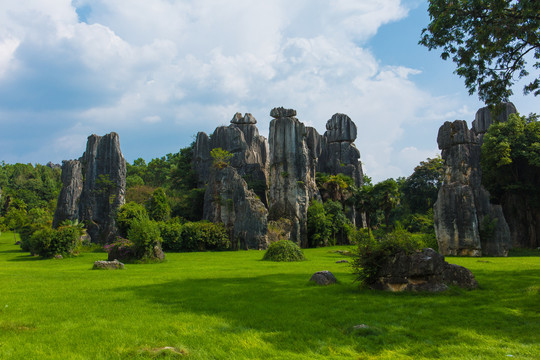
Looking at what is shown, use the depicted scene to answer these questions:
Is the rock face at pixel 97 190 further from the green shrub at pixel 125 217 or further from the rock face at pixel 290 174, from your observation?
the rock face at pixel 290 174

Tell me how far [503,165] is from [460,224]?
1338 centimetres

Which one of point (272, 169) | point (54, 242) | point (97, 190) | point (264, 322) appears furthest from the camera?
Answer: point (272, 169)

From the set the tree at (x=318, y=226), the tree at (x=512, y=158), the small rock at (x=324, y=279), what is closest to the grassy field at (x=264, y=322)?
the small rock at (x=324, y=279)

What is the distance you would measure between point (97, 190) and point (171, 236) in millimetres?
12594

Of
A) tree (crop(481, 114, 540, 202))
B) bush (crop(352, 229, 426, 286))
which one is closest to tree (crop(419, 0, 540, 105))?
bush (crop(352, 229, 426, 286))

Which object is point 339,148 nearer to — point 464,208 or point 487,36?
point 464,208

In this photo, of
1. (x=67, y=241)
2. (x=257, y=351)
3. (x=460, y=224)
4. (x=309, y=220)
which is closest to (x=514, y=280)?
(x=257, y=351)

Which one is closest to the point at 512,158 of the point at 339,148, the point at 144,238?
the point at 339,148

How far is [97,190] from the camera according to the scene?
38531mm

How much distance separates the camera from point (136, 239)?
2023 centimetres

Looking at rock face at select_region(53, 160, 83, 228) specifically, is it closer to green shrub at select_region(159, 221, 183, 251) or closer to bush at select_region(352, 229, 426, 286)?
green shrub at select_region(159, 221, 183, 251)

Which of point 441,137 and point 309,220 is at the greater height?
point 441,137

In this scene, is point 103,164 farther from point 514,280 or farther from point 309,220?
point 514,280

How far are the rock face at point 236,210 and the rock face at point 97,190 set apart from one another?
9868 mm
